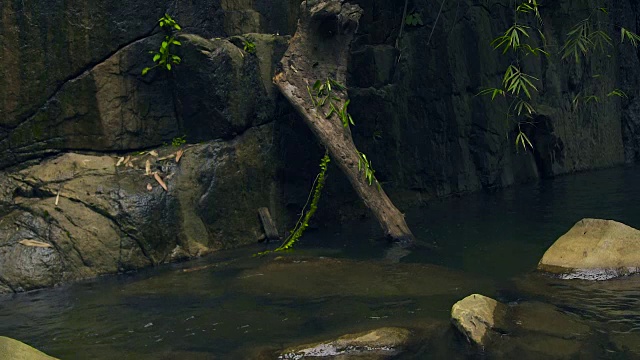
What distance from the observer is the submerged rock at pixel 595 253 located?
310 inches

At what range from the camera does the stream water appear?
6.47 m

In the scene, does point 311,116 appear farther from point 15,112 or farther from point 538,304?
point 538,304

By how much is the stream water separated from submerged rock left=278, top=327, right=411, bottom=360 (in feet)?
0.60

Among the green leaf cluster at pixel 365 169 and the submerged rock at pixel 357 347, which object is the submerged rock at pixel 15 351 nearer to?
the submerged rock at pixel 357 347

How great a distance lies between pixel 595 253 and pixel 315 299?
3.01 metres

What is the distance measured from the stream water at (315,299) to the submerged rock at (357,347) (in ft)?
0.60

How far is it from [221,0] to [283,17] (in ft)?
4.06

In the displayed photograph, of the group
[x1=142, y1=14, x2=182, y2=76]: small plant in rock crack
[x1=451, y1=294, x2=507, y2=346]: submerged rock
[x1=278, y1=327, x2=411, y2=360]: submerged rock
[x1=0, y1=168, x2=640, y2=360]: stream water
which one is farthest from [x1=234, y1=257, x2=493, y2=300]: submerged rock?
[x1=142, y1=14, x2=182, y2=76]: small plant in rock crack

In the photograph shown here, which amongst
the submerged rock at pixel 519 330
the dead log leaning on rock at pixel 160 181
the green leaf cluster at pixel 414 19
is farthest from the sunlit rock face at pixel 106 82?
the submerged rock at pixel 519 330

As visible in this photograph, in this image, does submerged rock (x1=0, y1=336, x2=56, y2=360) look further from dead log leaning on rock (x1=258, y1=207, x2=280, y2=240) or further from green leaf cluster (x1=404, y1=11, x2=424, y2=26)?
green leaf cluster (x1=404, y1=11, x2=424, y2=26)

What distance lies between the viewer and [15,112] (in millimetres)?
10055

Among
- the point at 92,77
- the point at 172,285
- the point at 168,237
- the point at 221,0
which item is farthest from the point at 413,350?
the point at 221,0

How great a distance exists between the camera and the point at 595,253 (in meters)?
8.05

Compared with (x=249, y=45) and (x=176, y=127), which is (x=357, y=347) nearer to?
(x=176, y=127)
